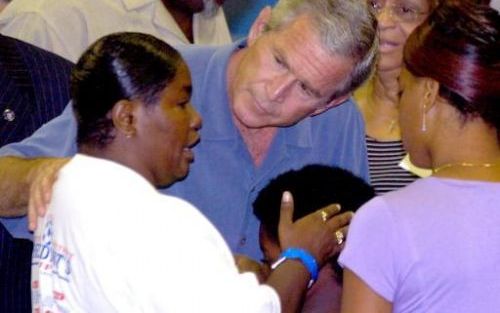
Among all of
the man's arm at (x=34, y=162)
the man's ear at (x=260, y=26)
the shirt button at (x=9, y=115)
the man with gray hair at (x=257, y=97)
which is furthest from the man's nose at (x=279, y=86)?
the shirt button at (x=9, y=115)

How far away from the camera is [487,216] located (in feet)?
5.13

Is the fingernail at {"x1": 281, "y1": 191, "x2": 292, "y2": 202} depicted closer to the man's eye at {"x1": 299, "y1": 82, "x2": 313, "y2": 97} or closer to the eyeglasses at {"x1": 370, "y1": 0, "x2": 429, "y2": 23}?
the man's eye at {"x1": 299, "y1": 82, "x2": 313, "y2": 97}

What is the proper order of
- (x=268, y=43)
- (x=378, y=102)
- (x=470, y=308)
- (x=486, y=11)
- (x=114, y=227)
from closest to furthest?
(x=114, y=227), (x=470, y=308), (x=486, y=11), (x=268, y=43), (x=378, y=102)

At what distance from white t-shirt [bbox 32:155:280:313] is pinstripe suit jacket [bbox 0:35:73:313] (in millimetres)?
498

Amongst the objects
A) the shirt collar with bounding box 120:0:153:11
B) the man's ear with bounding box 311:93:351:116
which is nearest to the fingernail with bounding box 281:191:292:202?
the man's ear with bounding box 311:93:351:116

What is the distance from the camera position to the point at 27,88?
207 centimetres

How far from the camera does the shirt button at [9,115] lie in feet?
6.62

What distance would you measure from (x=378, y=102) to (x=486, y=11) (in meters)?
1.18

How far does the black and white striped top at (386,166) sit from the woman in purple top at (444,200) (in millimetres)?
912

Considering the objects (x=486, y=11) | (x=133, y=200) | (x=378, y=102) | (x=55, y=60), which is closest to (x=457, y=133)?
(x=486, y=11)

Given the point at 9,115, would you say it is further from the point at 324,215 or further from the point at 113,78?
the point at 324,215

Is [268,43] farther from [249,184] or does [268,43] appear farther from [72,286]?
[72,286]

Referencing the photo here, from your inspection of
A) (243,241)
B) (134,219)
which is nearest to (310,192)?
(243,241)

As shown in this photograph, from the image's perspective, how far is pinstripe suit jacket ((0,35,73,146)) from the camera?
2.03 meters
